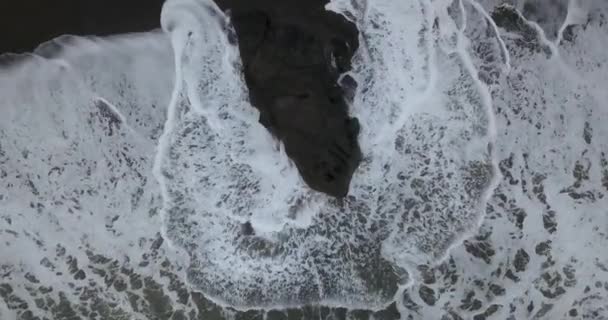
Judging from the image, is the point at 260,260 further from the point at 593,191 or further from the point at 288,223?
the point at 593,191

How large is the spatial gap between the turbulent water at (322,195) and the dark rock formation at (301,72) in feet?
0.19

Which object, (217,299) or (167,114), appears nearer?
(167,114)

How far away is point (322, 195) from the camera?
8.23 ft

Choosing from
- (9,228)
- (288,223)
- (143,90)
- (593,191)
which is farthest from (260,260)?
(593,191)

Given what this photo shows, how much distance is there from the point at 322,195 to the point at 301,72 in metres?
0.52

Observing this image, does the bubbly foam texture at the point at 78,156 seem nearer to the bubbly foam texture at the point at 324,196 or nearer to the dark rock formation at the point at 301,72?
the bubbly foam texture at the point at 324,196

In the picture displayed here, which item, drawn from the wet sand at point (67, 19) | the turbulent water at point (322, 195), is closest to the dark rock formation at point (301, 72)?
the turbulent water at point (322, 195)

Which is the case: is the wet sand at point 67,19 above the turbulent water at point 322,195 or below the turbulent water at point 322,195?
above

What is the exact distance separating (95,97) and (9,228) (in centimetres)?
65

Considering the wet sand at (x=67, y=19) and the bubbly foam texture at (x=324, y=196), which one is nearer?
the wet sand at (x=67, y=19)

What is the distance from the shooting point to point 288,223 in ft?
8.30

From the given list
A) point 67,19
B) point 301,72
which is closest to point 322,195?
point 301,72

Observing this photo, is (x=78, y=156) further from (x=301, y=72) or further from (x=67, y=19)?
(x=301, y=72)

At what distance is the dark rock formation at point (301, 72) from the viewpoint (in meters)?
2.27
